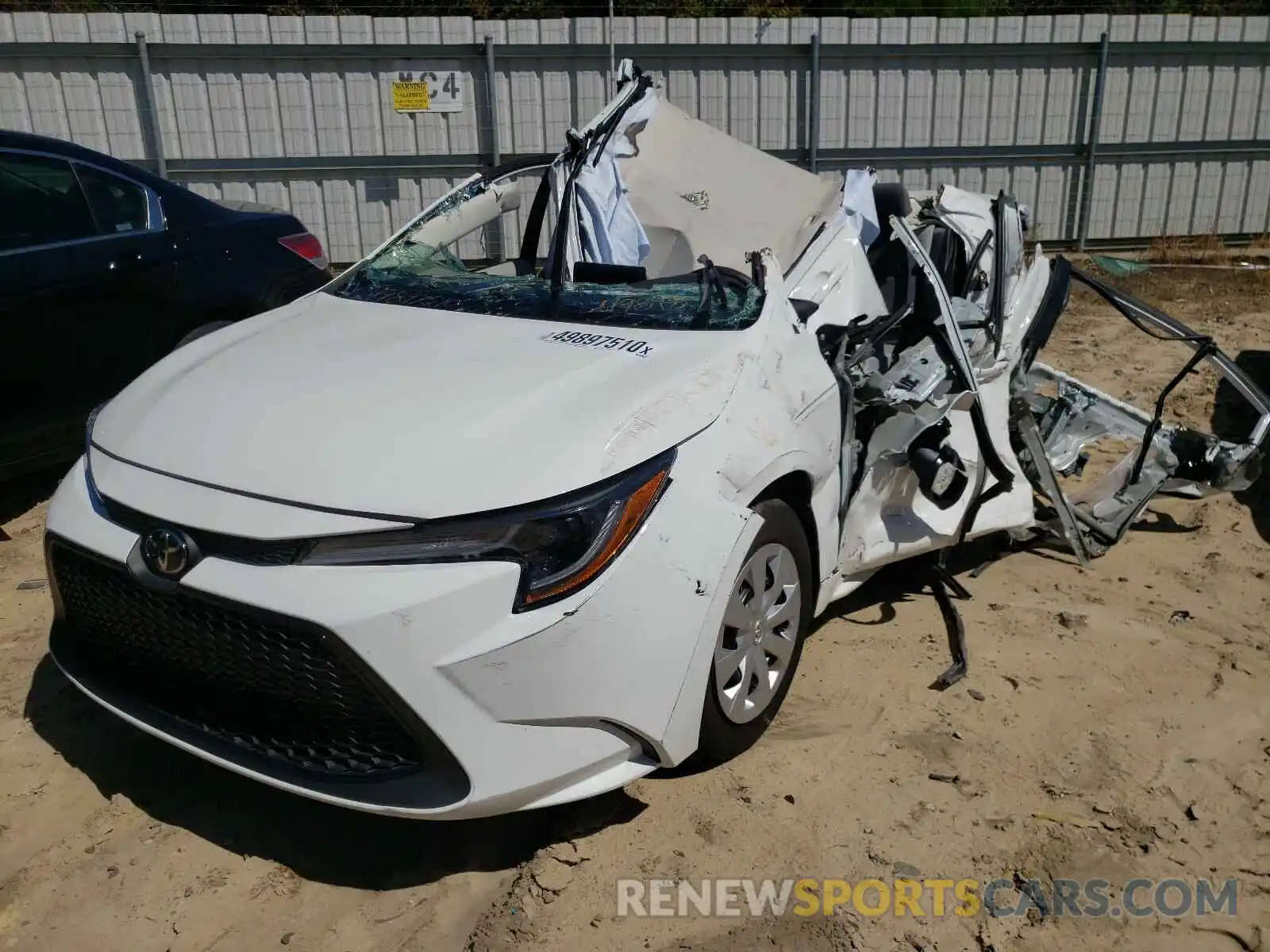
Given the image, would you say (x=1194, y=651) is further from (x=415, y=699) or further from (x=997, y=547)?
(x=415, y=699)

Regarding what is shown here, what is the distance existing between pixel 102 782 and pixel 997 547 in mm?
3460

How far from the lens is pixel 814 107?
10406 millimetres

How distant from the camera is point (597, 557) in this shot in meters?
2.41

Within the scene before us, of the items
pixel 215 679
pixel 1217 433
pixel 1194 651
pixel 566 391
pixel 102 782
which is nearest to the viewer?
pixel 215 679

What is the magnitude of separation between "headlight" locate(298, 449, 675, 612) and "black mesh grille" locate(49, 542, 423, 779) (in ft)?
0.65

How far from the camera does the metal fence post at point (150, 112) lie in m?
9.62

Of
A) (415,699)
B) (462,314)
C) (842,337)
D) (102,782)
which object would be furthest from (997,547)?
(102,782)

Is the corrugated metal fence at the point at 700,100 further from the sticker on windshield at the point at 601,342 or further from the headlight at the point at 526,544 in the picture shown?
the headlight at the point at 526,544

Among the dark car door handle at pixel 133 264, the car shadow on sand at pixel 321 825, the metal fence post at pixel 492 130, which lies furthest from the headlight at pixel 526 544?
the metal fence post at pixel 492 130

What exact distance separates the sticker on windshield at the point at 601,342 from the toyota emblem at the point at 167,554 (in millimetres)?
1135

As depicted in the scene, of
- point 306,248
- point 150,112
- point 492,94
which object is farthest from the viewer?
point 492,94

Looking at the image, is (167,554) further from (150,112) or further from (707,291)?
(150,112)

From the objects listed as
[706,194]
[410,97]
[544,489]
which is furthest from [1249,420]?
[410,97]

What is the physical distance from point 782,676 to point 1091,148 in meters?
9.60
